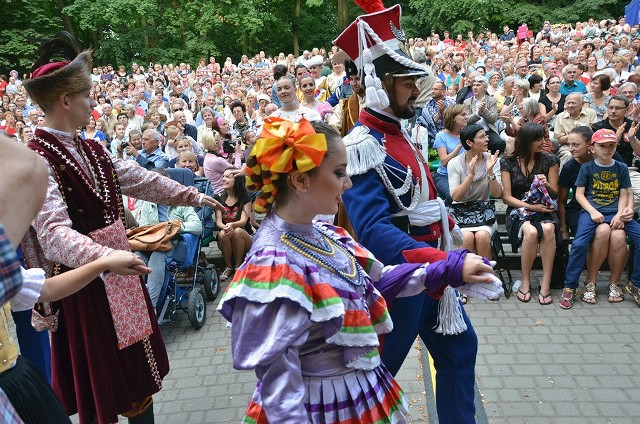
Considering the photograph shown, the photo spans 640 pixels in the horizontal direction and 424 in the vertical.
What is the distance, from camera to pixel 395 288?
2.45 metres

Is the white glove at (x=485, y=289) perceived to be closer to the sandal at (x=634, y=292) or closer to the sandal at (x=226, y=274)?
the sandal at (x=634, y=292)

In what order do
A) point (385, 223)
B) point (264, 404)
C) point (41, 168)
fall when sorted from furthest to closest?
point (385, 223)
point (264, 404)
point (41, 168)

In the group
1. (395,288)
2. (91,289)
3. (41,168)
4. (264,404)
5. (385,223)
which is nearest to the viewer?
(41,168)

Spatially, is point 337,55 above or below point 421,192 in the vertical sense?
above

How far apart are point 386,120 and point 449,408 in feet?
5.07

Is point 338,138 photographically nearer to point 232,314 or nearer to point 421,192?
point 232,314

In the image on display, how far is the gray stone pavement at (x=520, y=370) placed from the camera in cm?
395

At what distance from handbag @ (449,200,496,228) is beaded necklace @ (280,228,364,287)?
414 cm

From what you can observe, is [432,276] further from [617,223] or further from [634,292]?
[634,292]

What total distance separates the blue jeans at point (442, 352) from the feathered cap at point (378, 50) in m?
1.05

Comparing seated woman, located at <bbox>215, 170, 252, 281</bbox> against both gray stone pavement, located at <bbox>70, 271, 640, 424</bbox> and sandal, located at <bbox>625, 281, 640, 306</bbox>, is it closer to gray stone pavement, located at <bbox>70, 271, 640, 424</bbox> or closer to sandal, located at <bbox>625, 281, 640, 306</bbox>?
gray stone pavement, located at <bbox>70, 271, 640, 424</bbox>

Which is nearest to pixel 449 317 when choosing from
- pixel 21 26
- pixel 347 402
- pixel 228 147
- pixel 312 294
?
pixel 347 402

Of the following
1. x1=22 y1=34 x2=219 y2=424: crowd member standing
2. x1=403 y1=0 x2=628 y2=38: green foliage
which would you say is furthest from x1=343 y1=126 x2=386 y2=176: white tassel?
x1=403 y1=0 x2=628 y2=38: green foliage

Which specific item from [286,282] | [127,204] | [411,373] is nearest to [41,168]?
[286,282]
